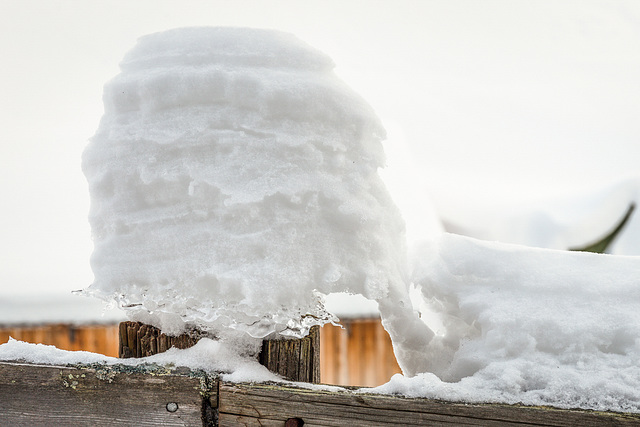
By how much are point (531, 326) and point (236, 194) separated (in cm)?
78

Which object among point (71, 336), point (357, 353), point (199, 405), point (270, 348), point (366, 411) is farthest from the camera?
point (357, 353)

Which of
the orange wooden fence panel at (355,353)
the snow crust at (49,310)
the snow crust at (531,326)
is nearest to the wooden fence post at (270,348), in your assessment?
the snow crust at (531,326)

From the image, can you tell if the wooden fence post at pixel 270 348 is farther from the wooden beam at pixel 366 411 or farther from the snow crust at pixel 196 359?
the wooden beam at pixel 366 411

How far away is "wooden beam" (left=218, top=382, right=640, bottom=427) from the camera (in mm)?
1030

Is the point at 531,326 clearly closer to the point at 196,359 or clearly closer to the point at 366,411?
the point at 366,411

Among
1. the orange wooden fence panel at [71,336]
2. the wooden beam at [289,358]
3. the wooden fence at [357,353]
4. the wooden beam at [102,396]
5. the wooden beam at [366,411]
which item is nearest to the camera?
the wooden beam at [366,411]

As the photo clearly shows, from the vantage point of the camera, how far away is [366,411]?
112 centimetres

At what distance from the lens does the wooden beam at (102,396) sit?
124cm

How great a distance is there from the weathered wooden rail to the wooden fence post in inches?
5.1

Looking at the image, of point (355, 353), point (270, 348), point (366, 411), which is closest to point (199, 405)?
point (270, 348)

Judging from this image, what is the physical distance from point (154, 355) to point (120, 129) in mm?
623

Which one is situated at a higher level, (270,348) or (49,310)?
(270,348)

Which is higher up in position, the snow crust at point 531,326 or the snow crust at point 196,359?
the snow crust at point 531,326

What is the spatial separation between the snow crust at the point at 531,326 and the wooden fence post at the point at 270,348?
287 millimetres
